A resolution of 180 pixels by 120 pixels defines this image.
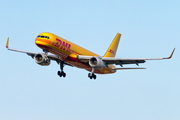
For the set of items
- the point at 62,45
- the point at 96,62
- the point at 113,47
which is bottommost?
the point at 96,62

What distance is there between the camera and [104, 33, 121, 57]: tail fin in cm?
7394

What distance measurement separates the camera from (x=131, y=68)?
6831cm

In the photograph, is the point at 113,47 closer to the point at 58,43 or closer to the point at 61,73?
the point at 61,73

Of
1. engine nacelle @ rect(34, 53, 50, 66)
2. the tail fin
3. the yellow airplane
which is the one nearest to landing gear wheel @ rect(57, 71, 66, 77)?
the yellow airplane

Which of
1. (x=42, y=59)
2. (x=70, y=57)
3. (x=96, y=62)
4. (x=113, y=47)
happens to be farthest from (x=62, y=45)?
(x=113, y=47)

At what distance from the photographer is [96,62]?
62625 mm

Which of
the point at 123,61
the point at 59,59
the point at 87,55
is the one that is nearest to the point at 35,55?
the point at 59,59

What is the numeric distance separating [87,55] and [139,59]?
29.3 ft

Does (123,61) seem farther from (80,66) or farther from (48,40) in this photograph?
(48,40)

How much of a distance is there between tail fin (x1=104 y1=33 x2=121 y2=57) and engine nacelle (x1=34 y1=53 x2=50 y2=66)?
13.4 metres

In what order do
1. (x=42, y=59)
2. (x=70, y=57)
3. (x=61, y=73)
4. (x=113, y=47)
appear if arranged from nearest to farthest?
(x=70, y=57) → (x=42, y=59) → (x=61, y=73) → (x=113, y=47)

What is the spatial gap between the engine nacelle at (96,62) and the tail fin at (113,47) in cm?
1035

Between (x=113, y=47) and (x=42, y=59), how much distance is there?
55.9ft

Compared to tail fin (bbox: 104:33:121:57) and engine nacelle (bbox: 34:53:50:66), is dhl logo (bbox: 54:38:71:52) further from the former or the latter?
tail fin (bbox: 104:33:121:57)
